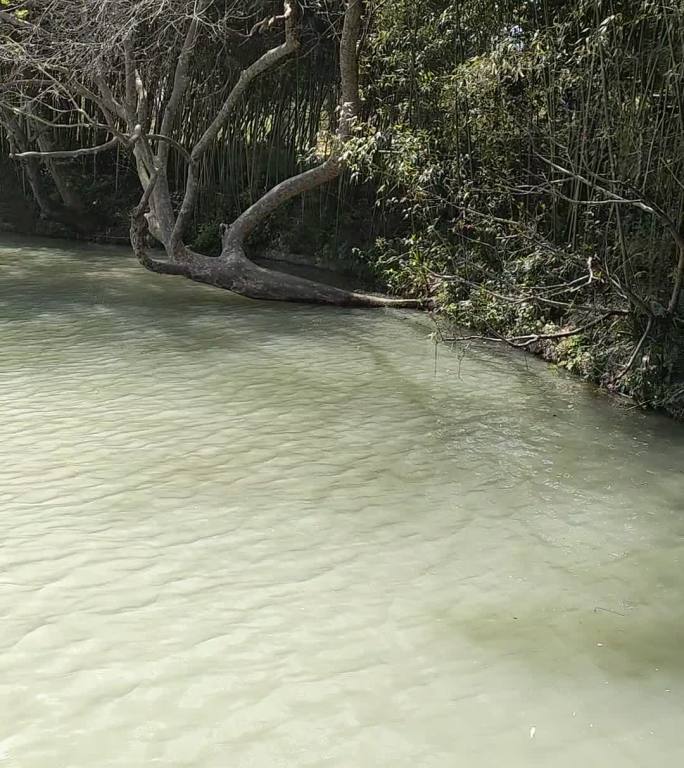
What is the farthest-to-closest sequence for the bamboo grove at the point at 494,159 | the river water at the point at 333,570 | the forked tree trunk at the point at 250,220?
the forked tree trunk at the point at 250,220 → the bamboo grove at the point at 494,159 → the river water at the point at 333,570

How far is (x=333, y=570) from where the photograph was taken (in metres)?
3.57

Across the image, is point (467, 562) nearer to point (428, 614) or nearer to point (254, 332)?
point (428, 614)

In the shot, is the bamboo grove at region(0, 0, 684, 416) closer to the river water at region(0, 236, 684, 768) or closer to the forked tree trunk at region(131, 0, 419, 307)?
the forked tree trunk at region(131, 0, 419, 307)

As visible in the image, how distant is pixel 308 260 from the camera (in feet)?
36.1

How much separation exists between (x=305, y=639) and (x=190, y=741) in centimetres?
62

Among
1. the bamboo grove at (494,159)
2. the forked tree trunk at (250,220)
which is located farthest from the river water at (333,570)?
the forked tree trunk at (250,220)

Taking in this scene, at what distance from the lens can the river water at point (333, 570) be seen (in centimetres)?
262

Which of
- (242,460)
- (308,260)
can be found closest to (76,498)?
(242,460)

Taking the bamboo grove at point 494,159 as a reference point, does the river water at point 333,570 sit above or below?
below

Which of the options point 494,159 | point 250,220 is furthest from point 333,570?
point 250,220

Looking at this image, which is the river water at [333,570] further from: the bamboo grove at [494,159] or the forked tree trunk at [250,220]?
the forked tree trunk at [250,220]

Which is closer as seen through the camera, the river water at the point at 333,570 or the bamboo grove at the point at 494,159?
the river water at the point at 333,570

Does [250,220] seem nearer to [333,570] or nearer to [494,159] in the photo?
[494,159]

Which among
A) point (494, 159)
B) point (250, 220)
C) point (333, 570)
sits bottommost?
point (333, 570)
